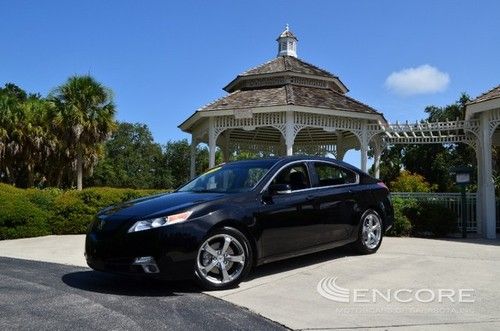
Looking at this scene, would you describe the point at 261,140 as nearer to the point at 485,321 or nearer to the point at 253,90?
the point at 253,90

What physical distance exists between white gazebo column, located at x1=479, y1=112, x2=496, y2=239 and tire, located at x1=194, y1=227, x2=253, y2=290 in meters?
8.34

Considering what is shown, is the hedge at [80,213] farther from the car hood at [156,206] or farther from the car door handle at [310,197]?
the car hood at [156,206]

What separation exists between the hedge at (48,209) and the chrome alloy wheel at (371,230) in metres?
6.63

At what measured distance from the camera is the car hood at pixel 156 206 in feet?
17.6

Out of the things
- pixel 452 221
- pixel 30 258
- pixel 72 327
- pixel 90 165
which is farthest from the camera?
pixel 90 165

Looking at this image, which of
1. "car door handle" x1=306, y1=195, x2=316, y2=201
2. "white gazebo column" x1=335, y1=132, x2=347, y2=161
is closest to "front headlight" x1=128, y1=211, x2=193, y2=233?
"car door handle" x1=306, y1=195, x2=316, y2=201

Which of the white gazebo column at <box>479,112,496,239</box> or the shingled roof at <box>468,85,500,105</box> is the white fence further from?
the shingled roof at <box>468,85,500,105</box>

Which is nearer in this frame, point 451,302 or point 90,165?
point 451,302

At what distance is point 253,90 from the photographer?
17.0 m

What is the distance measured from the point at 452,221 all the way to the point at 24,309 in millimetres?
9878

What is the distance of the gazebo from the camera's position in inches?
571

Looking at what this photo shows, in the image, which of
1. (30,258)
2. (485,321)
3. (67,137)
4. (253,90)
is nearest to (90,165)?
Answer: (67,137)

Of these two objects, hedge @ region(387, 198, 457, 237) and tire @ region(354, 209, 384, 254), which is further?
hedge @ region(387, 198, 457, 237)

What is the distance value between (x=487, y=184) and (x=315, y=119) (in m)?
5.06
